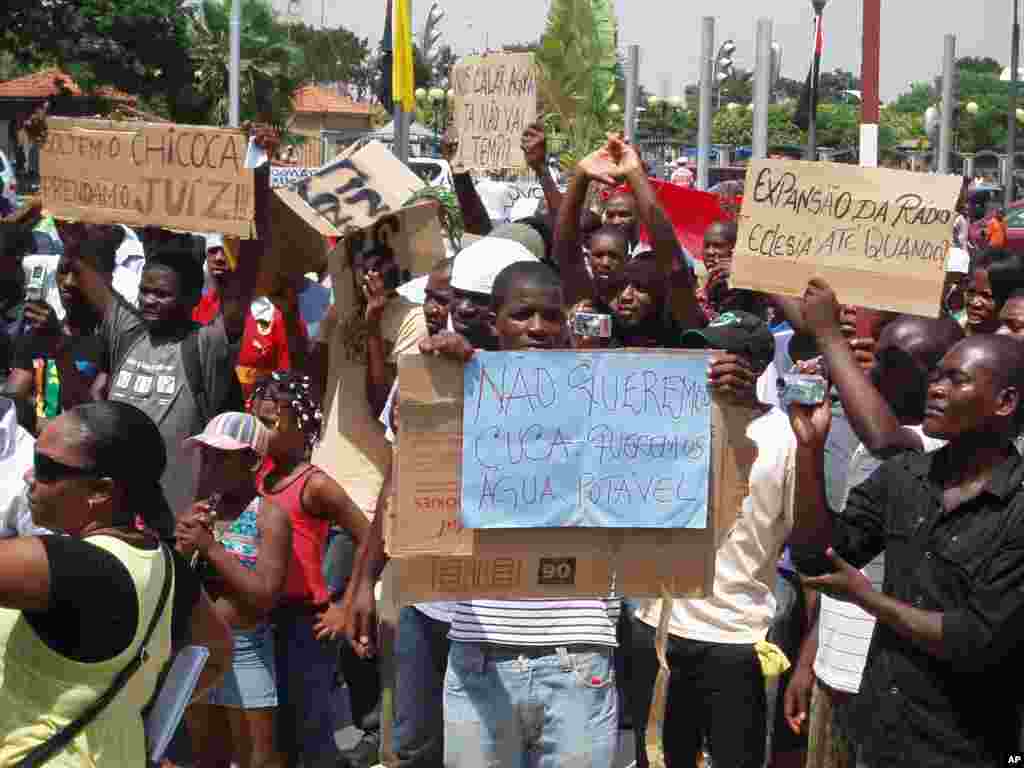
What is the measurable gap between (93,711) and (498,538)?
132cm

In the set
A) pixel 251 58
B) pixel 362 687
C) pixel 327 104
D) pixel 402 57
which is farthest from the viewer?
pixel 327 104

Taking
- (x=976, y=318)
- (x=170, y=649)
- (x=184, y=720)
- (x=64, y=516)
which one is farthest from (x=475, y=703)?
(x=976, y=318)

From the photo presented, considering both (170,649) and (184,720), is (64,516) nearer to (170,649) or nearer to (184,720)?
(170,649)

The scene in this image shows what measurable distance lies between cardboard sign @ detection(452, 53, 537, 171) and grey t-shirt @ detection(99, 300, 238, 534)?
2.20 m

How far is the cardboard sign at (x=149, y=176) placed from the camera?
6.23 metres

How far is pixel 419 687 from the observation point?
4789mm

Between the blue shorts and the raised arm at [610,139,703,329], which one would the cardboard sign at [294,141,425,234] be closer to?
the raised arm at [610,139,703,329]

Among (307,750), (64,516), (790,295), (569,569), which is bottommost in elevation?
(307,750)

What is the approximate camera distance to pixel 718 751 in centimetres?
497

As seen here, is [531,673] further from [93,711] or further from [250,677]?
[250,677]

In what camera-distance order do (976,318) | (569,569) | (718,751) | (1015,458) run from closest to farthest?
(1015,458), (569,569), (718,751), (976,318)

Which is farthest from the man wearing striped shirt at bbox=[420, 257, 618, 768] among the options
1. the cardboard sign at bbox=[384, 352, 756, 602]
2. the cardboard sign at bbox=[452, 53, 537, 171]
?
the cardboard sign at bbox=[452, 53, 537, 171]

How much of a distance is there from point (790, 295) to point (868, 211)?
12.8 inches

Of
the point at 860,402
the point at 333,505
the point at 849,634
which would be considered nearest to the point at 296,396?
the point at 333,505
